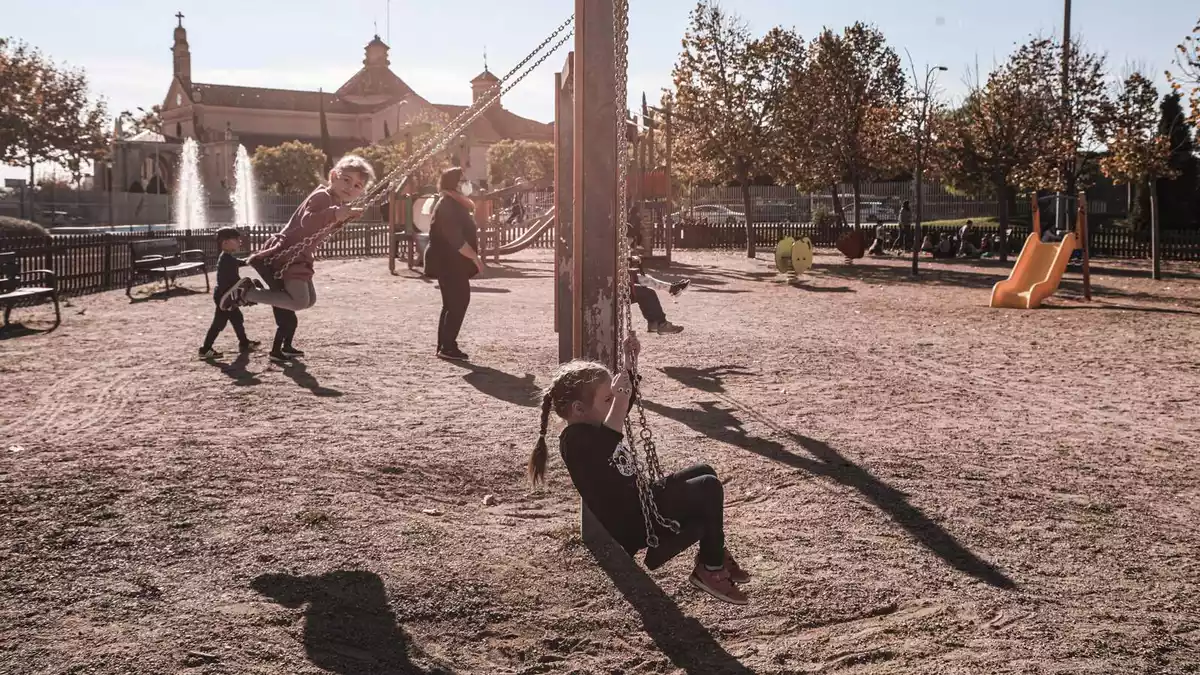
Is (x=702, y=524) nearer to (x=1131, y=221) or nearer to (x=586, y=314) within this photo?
(x=586, y=314)

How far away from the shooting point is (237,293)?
371 inches

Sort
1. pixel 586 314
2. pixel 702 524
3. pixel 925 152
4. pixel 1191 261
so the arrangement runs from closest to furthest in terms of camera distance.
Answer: pixel 702 524 < pixel 586 314 < pixel 925 152 < pixel 1191 261

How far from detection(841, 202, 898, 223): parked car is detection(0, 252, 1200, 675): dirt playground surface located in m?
42.8

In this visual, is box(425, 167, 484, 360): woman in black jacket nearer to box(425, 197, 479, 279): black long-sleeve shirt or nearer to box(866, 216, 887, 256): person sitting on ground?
box(425, 197, 479, 279): black long-sleeve shirt

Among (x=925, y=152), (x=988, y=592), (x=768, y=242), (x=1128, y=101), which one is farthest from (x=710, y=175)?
(x=988, y=592)

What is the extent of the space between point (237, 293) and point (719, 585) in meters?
6.31

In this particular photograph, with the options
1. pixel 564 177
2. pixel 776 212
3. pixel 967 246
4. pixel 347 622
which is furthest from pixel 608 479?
pixel 776 212

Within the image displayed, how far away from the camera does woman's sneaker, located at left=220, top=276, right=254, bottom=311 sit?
9.13 metres

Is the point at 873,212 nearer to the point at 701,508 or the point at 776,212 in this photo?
the point at 776,212

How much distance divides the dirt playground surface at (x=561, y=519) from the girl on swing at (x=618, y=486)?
0.23m

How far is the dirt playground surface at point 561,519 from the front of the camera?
4.04 metres

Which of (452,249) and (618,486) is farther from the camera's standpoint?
(452,249)

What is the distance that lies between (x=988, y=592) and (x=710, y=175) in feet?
99.4

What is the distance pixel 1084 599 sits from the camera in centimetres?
442
